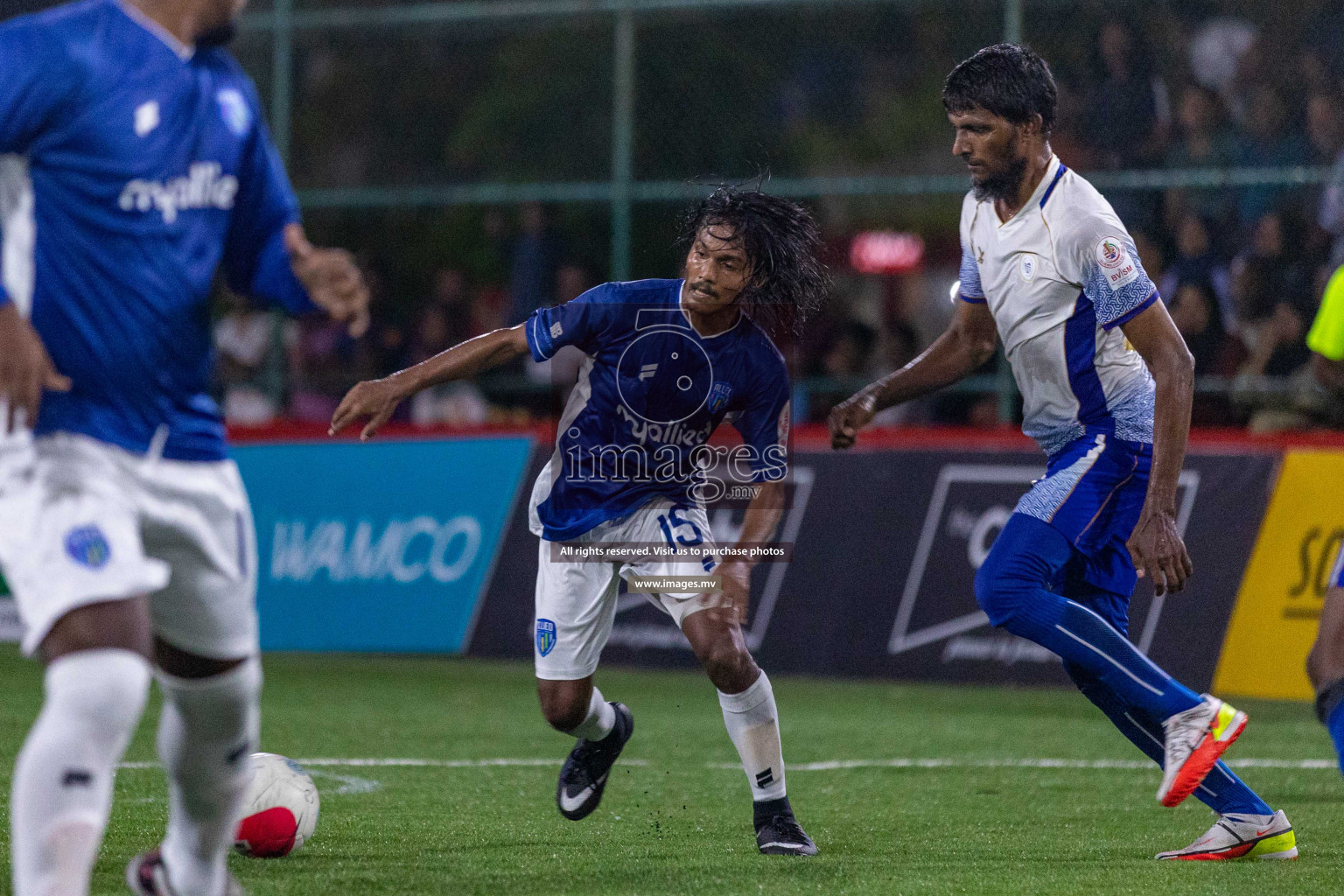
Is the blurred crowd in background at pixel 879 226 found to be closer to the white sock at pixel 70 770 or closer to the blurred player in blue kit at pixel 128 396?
the blurred player in blue kit at pixel 128 396

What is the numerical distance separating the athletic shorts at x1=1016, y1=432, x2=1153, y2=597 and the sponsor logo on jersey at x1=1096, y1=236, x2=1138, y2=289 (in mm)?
491

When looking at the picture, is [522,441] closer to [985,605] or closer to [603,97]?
[603,97]

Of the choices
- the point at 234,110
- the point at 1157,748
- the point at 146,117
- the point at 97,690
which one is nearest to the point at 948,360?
the point at 1157,748

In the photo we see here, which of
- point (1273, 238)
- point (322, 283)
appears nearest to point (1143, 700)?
point (322, 283)

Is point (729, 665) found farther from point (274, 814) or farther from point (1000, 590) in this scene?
A: point (274, 814)

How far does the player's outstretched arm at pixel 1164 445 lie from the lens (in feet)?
17.0

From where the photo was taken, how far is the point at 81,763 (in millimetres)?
3488

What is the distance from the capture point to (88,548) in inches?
139

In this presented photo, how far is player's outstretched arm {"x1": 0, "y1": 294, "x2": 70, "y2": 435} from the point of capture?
347cm

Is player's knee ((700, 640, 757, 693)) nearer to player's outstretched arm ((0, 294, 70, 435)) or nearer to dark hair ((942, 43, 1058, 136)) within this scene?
dark hair ((942, 43, 1058, 136))

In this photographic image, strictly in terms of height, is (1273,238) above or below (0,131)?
below

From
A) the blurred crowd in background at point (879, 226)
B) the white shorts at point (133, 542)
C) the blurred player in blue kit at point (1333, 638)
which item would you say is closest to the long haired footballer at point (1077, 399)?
the blurred player in blue kit at point (1333, 638)

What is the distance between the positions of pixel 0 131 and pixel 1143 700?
11.3 feet

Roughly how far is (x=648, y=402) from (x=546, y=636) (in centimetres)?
83
